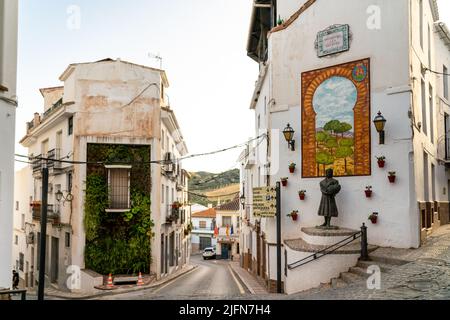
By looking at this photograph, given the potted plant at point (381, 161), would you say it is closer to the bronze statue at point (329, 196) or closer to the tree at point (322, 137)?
the bronze statue at point (329, 196)

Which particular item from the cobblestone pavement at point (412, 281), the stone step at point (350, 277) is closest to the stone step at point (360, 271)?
the stone step at point (350, 277)

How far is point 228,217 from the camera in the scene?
144 feet

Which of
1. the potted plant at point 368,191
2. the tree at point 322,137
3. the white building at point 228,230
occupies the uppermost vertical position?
the tree at point 322,137

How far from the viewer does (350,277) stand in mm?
8562

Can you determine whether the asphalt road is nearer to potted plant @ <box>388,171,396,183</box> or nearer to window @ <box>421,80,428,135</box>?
potted plant @ <box>388,171,396,183</box>

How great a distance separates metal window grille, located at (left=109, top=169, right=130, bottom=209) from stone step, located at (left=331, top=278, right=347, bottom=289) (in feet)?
29.7

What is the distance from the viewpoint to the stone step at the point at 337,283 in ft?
27.4

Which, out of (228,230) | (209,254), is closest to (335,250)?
(209,254)

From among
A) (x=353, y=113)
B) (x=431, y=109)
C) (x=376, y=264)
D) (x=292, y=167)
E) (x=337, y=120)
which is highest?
(x=431, y=109)

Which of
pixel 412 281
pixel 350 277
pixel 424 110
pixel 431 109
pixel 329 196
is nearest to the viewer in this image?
pixel 412 281

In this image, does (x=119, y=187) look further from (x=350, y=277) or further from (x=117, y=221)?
(x=350, y=277)

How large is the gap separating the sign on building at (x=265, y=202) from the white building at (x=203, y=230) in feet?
128

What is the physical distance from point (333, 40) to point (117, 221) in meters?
10.1
